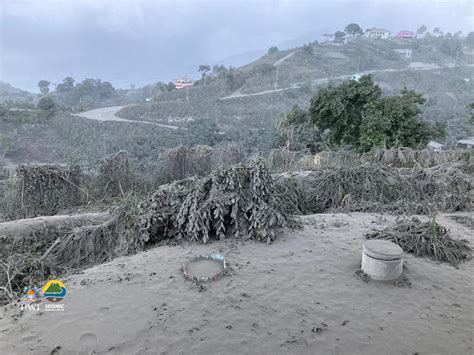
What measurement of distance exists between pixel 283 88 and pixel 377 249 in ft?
146

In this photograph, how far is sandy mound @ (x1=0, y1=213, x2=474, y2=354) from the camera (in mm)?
3832

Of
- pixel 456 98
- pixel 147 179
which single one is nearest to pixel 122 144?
pixel 147 179

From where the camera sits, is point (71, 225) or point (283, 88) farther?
point (283, 88)

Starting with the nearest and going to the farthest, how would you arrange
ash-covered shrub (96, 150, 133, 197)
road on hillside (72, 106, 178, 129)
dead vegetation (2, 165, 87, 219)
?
1. dead vegetation (2, 165, 87, 219)
2. ash-covered shrub (96, 150, 133, 197)
3. road on hillside (72, 106, 178, 129)

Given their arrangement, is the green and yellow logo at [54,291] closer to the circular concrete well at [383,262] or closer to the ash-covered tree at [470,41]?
the circular concrete well at [383,262]

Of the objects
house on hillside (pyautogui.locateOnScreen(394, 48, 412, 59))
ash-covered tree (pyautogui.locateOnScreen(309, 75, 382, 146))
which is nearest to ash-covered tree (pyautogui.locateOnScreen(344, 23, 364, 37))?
house on hillside (pyautogui.locateOnScreen(394, 48, 412, 59))

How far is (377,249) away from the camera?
503 centimetres

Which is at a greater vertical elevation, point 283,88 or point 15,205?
point 283,88

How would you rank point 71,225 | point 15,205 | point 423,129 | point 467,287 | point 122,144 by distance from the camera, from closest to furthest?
Answer: 1. point 467,287
2. point 71,225
3. point 15,205
4. point 423,129
5. point 122,144

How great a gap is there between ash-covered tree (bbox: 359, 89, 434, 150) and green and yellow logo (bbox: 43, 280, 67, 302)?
457 inches

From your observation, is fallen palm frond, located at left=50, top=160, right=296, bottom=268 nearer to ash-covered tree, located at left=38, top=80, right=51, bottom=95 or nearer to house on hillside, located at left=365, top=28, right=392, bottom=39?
ash-covered tree, located at left=38, top=80, right=51, bottom=95

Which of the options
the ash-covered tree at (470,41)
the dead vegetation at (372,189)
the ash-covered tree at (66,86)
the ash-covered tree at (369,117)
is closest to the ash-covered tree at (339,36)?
the ash-covered tree at (470,41)

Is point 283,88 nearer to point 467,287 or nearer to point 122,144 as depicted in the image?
point 122,144

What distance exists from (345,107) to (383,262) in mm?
11032
